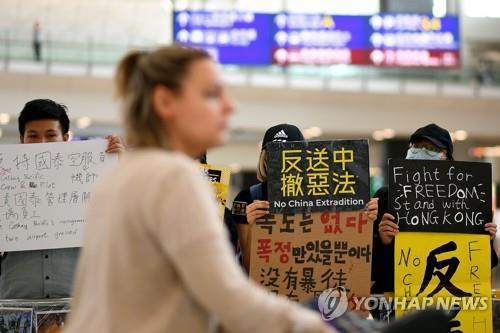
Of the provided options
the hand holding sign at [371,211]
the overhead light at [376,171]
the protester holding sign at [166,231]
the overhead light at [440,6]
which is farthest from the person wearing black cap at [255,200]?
the overhead light at [376,171]

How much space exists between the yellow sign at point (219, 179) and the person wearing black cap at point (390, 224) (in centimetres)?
87

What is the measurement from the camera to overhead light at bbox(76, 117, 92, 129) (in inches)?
691

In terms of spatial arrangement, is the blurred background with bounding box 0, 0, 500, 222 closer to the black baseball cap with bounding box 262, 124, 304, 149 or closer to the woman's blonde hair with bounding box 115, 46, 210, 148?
the black baseball cap with bounding box 262, 124, 304, 149

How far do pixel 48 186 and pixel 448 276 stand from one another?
7.24 ft

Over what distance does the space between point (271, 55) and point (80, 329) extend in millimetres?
14936

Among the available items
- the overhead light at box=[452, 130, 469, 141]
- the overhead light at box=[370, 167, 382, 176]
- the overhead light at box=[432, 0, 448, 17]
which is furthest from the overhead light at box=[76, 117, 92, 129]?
the overhead light at box=[432, 0, 448, 17]

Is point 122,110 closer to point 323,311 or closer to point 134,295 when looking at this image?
point 134,295

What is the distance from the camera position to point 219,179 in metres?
4.75

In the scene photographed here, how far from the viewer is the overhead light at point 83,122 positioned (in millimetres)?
17547

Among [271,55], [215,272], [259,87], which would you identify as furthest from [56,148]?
[259,87]

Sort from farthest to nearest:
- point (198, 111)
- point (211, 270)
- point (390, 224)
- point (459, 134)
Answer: point (459, 134)
point (390, 224)
point (198, 111)
point (211, 270)

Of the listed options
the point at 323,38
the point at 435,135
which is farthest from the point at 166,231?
the point at 323,38

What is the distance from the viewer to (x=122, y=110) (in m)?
2.05

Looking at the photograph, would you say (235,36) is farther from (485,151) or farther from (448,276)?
(448,276)
